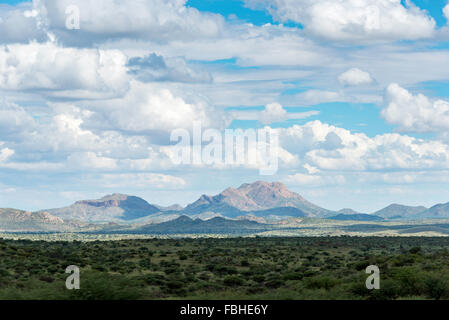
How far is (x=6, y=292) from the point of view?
4581 cm

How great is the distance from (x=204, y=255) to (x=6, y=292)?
4397 cm

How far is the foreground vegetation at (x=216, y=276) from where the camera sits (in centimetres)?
4572

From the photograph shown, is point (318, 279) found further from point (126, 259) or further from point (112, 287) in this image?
point (126, 259)

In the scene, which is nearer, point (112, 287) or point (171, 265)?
point (112, 287)

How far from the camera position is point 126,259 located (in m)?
81.5

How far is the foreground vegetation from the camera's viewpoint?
45.7 meters

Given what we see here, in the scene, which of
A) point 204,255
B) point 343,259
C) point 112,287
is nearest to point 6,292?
point 112,287

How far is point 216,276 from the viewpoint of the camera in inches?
2625

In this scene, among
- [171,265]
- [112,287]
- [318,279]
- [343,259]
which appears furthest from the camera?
[343,259]

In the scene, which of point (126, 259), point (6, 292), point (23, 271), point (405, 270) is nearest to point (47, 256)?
point (126, 259)
